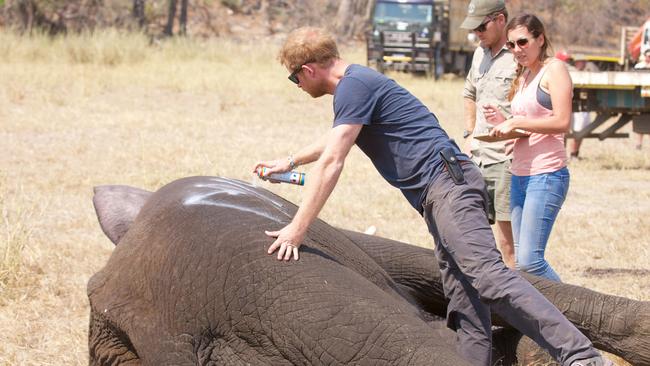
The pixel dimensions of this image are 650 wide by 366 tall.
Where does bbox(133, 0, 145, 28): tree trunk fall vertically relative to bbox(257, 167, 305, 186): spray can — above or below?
below

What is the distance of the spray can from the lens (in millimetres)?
4188

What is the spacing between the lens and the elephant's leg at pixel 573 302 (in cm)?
378

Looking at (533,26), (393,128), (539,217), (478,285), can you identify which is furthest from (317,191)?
(533,26)

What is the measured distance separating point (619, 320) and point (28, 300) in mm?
3296

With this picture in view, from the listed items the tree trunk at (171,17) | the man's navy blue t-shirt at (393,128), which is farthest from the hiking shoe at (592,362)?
the tree trunk at (171,17)

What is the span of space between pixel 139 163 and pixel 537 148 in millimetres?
6753

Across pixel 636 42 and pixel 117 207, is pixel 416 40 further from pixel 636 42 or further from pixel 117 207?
pixel 117 207

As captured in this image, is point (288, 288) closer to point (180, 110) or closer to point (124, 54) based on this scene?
point (180, 110)

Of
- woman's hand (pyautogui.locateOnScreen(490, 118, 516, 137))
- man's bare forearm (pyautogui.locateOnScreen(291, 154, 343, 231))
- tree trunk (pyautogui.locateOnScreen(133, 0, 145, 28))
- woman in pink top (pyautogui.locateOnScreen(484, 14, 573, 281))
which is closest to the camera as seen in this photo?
man's bare forearm (pyautogui.locateOnScreen(291, 154, 343, 231))

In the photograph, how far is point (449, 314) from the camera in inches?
152

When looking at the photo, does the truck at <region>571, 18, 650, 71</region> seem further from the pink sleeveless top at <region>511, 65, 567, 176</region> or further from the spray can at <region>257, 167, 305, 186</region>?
the spray can at <region>257, 167, 305, 186</region>

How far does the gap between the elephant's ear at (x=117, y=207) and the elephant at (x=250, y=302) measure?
0.25 feet

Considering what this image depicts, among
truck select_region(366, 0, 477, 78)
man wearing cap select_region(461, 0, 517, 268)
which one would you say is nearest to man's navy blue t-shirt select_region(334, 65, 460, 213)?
man wearing cap select_region(461, 0, 517, 268)

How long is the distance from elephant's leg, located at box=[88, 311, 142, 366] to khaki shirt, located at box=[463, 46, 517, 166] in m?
2.61
